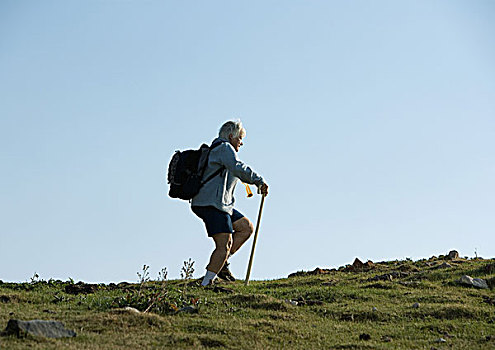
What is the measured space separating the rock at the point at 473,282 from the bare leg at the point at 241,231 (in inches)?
156

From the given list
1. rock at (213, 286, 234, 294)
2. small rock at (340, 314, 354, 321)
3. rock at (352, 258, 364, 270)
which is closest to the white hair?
rock at (213, 286, 234, 294)

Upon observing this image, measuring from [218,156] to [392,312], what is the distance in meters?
3.97

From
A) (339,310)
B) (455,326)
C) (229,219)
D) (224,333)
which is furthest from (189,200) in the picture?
(455,326)

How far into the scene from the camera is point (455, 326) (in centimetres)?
893

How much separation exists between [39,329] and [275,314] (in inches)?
132

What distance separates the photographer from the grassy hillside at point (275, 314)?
24.8ft

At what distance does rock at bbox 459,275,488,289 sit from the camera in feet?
39.2

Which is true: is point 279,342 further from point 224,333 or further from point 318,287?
point 318,287

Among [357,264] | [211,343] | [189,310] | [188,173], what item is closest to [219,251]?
[188,173]

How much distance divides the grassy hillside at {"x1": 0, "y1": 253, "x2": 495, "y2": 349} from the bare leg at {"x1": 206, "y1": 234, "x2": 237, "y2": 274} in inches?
19.6

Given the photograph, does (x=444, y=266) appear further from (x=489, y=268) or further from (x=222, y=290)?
(x=222, y=290)

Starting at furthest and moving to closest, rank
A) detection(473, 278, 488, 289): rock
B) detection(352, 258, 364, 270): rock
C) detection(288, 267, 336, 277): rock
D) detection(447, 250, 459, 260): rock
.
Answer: detection(447, 250, 459, 260): rock < detection(352, 258, 364, 270): rock < detection(288, 267, 336, 277): rock < detection(473, 278, 488, 289): rock

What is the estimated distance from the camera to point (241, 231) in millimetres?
12367

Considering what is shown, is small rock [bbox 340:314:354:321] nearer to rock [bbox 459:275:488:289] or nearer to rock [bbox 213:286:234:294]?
rock [bbox 213:286:234:294]
